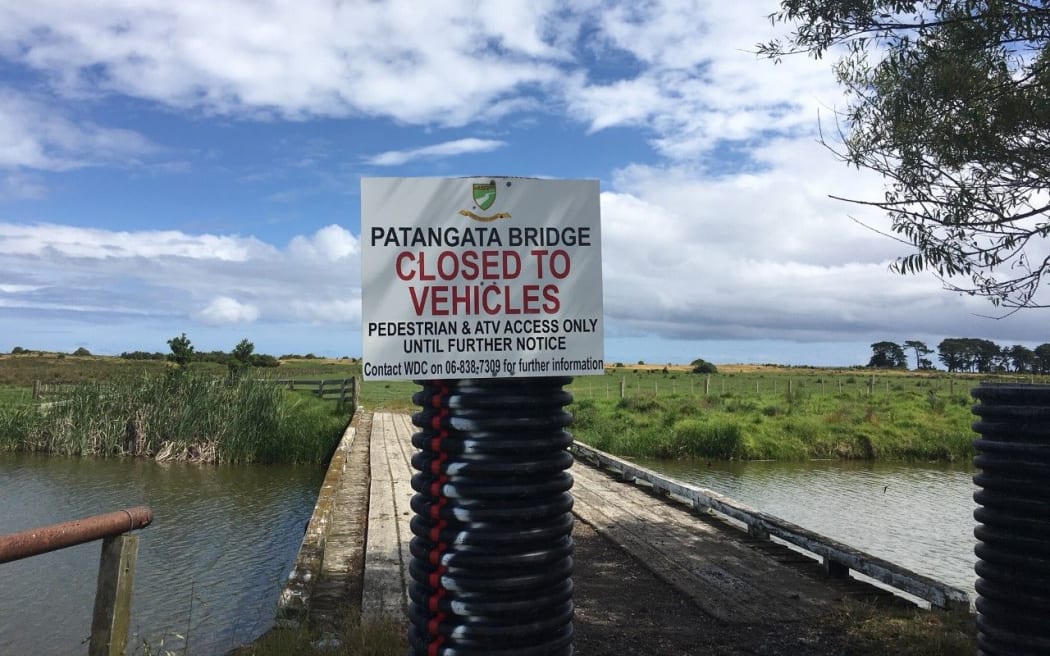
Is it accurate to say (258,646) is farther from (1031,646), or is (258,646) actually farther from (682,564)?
(1031,646)

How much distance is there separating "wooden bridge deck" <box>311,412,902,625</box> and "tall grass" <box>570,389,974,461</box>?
10400 millimetres

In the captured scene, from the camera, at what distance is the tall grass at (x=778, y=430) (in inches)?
834

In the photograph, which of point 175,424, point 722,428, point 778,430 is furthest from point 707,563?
point 778,430

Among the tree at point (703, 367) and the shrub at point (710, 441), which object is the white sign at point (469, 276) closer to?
the shrub at point (710, 441)

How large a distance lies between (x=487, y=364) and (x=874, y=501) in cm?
1385

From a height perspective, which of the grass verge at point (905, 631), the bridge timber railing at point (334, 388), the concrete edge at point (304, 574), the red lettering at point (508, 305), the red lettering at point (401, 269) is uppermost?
the red lettering at point (401, 269)

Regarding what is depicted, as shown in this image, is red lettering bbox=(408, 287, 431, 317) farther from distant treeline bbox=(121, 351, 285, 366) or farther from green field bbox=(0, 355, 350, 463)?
distant treeline bbox=(121, 351, 285, 366)

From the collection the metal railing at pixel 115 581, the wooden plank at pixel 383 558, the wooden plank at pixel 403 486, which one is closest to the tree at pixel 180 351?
the wooden plank at pixel 403 486

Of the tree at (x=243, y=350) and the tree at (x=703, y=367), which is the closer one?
the tree at (x=243, y=350)

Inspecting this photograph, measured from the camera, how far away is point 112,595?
4094 mm

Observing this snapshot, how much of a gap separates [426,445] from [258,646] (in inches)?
110

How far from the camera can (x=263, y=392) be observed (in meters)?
21.0

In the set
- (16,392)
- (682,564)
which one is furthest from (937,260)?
(16,392)

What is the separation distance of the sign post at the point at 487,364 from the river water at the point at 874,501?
7724mm
